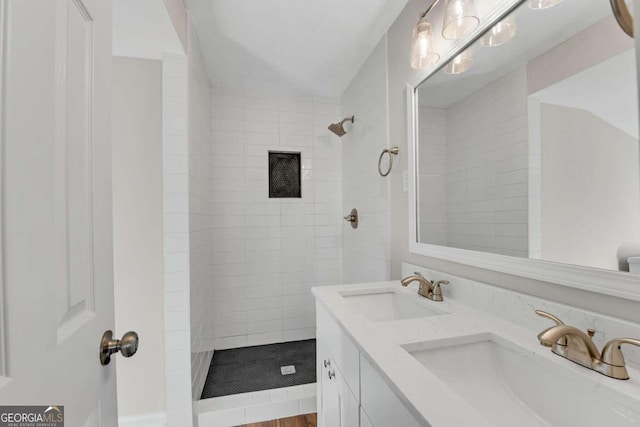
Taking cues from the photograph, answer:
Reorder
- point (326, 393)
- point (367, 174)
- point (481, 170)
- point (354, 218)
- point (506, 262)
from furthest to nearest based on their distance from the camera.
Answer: point (354, 218)
point (367, 174)
point (326, 393)
point (481, 170)
point (506, 262)

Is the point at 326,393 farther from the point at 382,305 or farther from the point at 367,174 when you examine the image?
the point at 367,174

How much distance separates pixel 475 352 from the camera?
0.81 meters

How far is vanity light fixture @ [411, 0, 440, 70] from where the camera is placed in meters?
1.15

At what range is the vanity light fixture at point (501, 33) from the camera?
0.94 m

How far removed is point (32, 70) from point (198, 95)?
5.54 ft

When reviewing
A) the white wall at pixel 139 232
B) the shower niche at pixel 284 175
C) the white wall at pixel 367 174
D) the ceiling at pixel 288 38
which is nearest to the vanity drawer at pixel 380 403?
the white wall at pixel 367 174

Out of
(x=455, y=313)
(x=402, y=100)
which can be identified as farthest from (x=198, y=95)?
(x=455, y=313)

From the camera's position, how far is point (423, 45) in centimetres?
119

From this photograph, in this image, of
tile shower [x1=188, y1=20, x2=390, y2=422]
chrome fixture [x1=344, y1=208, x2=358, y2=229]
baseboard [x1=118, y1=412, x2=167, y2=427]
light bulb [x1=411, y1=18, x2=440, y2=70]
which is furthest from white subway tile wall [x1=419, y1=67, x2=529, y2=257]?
baseboard [x1=118, y1=412, x2=167, y2=427]

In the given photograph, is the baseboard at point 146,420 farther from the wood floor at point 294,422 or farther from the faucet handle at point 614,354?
the faucet handle at point 614,354

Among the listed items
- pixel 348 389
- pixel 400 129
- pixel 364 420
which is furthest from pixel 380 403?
pixel 400 129

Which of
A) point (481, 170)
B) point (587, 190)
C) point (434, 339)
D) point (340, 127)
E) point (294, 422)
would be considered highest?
point (340, 127)

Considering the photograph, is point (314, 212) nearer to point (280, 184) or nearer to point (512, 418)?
point (280, 184)

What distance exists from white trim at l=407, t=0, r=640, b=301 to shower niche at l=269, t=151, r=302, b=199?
1.39 m
